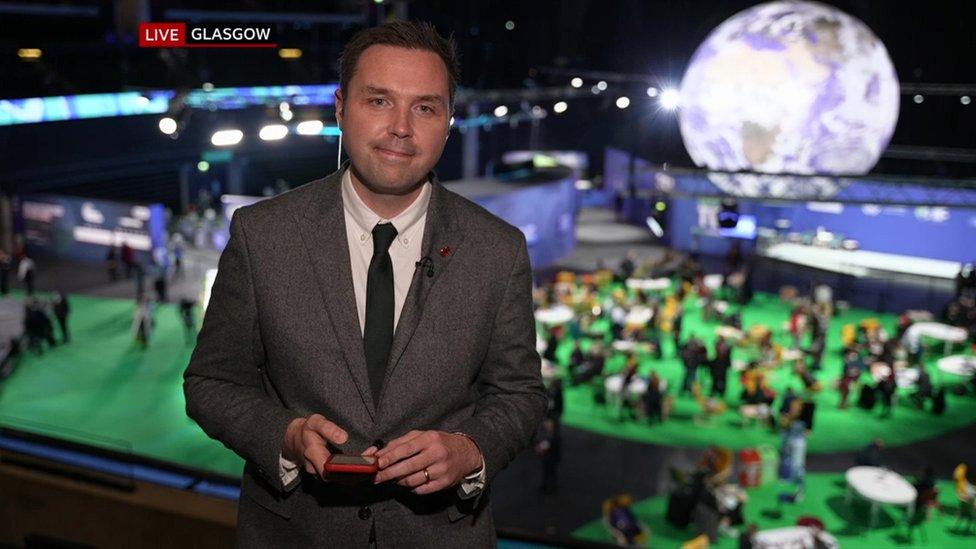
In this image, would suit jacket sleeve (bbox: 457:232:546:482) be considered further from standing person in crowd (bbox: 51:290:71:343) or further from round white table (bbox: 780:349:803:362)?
standing person in crowd (bbox: 51:290:71:343)

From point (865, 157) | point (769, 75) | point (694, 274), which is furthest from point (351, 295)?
point (694, 274)

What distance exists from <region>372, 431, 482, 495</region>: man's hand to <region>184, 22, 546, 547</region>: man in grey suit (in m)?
0.07

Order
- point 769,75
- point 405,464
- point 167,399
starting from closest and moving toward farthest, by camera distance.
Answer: point 405,464, point 769,75, point 167,399

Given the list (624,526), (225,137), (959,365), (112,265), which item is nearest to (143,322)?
(112,265)

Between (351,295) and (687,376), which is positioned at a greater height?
(351,295)

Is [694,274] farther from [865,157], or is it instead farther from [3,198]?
[3,198]

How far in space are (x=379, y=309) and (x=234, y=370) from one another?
37 centimetres

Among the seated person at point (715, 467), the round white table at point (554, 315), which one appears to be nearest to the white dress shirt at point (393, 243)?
the seated person at point (715, 467)

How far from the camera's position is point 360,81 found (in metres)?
1.91

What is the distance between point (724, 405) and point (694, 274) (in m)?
7.53

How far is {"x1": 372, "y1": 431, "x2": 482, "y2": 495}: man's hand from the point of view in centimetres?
164

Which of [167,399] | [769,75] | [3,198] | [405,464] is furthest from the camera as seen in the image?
[3,198]

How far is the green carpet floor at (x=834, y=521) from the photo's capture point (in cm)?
1053

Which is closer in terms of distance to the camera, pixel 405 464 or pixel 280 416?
pixel 405 464
